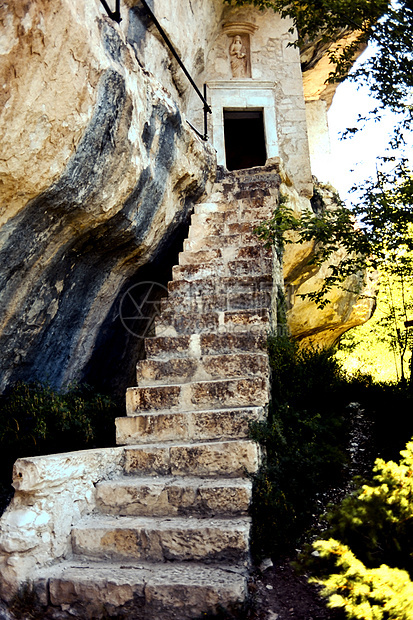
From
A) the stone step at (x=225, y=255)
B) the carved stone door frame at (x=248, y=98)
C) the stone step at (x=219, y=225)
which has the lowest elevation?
the stone step at (x=225, y=255)

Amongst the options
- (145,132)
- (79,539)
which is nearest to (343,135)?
(145,132)

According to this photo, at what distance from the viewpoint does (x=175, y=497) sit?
304 centimetres

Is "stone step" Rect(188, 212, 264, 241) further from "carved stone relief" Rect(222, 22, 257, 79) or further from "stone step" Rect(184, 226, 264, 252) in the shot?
"carved stone relief" Rect(222, 22, 257, 79)

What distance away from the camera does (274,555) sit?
2.83m

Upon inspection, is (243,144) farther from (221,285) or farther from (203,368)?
(203,368)

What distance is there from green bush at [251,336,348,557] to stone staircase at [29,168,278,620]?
0.13 meters

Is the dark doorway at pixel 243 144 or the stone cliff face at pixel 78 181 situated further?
the dark doorway at pixel 243 144

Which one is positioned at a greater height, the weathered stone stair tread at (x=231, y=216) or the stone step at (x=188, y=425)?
the weathered stone stair tread at (x=231, y=216)

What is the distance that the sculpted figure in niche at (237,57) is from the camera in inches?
386

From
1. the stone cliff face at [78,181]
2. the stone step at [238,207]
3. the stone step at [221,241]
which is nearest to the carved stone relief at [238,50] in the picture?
the stone cliff face at [78,181]

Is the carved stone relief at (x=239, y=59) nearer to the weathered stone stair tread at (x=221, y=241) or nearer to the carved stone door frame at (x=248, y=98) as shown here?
the carved stone door frame at (x=248, y=98)

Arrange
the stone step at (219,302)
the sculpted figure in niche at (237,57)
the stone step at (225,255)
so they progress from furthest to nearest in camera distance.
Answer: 1. the sculpted figure in niche at (237,57)
2. the stone step at (225,255)
3. the stone step at (219,302)

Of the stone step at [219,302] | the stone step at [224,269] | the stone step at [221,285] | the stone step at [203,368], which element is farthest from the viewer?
the stone step at [224,269]

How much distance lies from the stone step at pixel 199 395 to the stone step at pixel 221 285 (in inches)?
53.4
